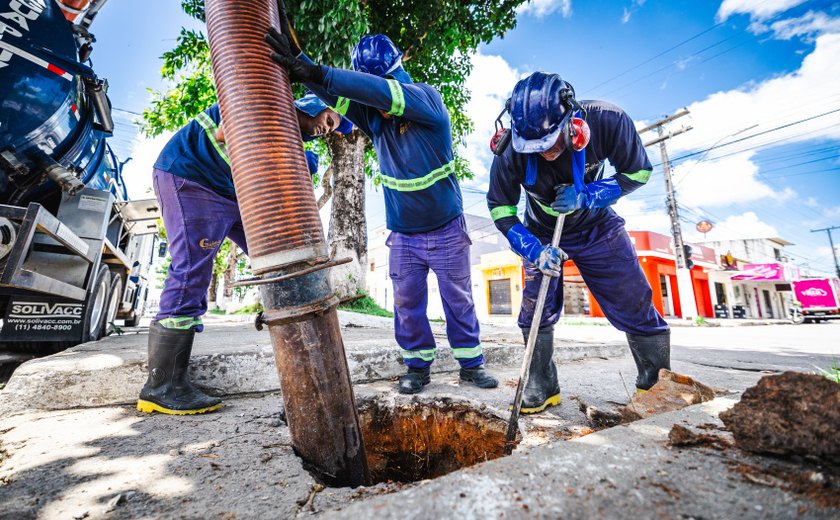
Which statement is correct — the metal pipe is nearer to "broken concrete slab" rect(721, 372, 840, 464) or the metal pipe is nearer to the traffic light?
"broken concrete slab" rect(721, 372, 840, 464)

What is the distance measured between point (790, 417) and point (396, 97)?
1.97 m

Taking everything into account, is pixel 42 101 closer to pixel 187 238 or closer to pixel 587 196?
pixel 187 238

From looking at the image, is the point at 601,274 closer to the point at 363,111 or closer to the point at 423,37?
the point at 363,111

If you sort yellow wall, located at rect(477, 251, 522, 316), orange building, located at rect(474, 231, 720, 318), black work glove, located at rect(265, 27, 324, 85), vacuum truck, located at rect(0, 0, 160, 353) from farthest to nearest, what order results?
yellow wall, located at rect(477, 251, 522, 316)
orange building, located at rect(474, 231, 720, 318)
vacuum truck, located at rect(0, 0, 160, 353)
black work glove, located at rect(265, 27, 324, 85)

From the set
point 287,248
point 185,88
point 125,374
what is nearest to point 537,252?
point 287,248

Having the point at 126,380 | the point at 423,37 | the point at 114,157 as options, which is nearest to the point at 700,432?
the point at 126,380

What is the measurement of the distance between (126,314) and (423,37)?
757 cm

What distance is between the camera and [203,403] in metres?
2.02

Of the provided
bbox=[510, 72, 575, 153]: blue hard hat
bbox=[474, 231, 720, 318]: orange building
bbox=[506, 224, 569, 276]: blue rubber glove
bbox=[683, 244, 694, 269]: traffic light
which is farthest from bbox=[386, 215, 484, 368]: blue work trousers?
bbox=[474, 231, 720, 318]: orange building

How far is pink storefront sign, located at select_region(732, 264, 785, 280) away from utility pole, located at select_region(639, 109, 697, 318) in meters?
14.8

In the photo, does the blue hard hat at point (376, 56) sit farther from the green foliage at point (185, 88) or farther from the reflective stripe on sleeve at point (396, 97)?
the green foliage at point (185, 88)

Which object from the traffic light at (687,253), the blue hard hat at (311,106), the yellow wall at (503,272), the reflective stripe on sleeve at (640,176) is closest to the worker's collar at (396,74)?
the blue hard hat at (311,106)

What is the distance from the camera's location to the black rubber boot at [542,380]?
83.7 inches

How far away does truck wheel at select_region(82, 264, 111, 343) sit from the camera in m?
3.73
